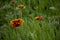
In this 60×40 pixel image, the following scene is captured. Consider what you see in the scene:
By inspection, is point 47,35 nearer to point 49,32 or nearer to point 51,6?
point 49,32

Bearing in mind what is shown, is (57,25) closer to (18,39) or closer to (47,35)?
(47,35)

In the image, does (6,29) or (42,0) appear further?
(42,0)

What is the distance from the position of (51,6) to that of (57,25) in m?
0.57

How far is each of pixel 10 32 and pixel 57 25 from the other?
1.28ft

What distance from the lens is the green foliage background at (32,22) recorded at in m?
1.71

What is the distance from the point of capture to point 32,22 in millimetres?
1884

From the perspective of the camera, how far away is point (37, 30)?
1756mm

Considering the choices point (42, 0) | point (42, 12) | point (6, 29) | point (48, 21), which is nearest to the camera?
point (6, 29)

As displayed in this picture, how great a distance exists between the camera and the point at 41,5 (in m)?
2.40

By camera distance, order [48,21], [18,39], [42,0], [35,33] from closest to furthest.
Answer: [18,39], [35,33], [48,21], [42,0]

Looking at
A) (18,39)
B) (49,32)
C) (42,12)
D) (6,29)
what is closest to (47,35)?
(49,32)

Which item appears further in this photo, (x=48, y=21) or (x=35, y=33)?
(x=48, y=21)

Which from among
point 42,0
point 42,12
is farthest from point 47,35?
point 42,0

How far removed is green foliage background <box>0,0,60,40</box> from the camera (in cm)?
171
